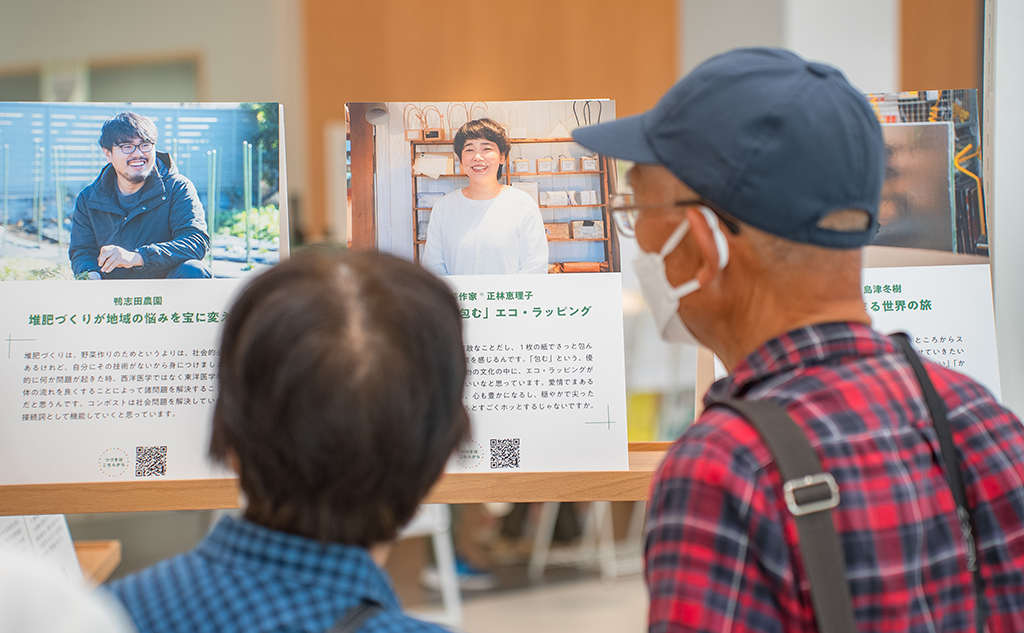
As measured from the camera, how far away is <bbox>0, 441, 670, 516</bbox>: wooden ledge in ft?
3.86

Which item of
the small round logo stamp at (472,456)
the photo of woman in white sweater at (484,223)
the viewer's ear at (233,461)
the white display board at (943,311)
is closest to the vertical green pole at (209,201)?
the photo of woman in white sweater at (484,223)

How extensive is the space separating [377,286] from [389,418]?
103mm

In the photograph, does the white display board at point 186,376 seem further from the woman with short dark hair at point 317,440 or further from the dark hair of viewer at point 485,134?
the woman with short dark hair at point 317,440

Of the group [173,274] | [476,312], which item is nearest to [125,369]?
[173,274]

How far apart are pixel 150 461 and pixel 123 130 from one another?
0.51 metres

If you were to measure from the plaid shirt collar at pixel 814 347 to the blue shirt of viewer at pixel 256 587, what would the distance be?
15.3 inches

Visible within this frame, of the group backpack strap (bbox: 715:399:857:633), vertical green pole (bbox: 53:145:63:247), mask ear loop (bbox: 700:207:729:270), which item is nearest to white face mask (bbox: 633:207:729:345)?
mask ear loop (bbox: 700:207:729:270)

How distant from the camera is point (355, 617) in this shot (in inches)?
24.1

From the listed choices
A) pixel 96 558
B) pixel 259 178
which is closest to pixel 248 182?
pixel 259 178

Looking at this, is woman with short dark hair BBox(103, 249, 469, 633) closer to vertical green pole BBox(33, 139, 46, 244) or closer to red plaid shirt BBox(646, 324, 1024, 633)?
red plaid shirt BBox(646, 324, 1024, 633)

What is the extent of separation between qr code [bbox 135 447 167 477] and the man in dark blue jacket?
262 millimetres

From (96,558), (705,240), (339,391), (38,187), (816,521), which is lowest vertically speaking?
(96,558)

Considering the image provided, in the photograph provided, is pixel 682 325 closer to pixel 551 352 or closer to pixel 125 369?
pixel 551 352

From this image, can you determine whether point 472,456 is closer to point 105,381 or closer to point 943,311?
point 105,381
